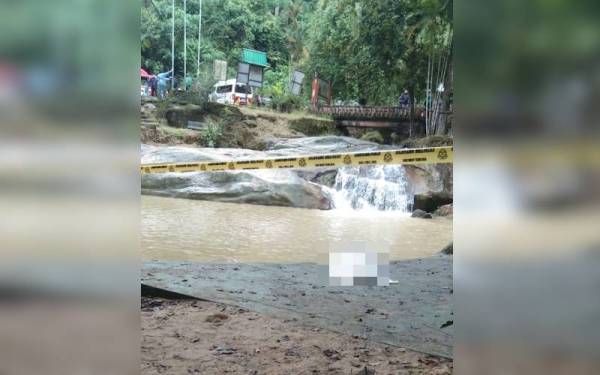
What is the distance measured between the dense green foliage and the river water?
5.05m

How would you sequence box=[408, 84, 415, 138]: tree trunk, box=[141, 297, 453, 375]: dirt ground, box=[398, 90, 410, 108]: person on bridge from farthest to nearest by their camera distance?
box=[398, 90, 410, 108]: person on bridge, box=[408, 84, 415, 138]: tree trunk, box=[141, 297, 453, 375]: dirt ground

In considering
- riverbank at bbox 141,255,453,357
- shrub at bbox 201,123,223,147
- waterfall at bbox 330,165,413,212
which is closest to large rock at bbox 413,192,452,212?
waterfall at bbox 330,165,413,212

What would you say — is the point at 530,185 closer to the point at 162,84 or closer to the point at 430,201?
the point at 430,201

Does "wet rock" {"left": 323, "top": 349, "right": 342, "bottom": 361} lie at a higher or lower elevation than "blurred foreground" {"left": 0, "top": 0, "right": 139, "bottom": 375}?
lower

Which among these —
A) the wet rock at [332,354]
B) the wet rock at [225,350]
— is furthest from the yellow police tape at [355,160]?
the wet rock at [225,350]

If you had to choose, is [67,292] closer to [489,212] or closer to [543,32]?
[489,212]

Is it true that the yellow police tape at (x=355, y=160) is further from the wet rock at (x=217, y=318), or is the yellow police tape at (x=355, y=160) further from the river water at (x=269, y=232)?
the wet rock at (x=217, y=318)

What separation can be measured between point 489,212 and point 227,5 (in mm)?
27056

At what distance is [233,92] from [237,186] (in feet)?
36.7

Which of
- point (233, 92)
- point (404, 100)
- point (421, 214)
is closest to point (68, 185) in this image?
point (421, 214)

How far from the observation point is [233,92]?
922 inches

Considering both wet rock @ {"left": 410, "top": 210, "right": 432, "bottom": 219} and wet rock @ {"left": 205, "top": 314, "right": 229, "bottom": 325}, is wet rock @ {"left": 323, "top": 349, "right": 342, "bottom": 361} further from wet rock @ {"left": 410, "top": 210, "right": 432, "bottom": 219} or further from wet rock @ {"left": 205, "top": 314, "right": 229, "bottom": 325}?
wet rock @ {"left": 410, "top": 210, "right": 432, "bottom": 219}

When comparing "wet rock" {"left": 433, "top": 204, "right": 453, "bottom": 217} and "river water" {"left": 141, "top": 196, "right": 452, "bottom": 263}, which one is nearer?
"river water" {"left": 141, "top": 196, "right": 452, "bottom": 263}

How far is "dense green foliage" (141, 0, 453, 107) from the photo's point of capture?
15.3 meters
